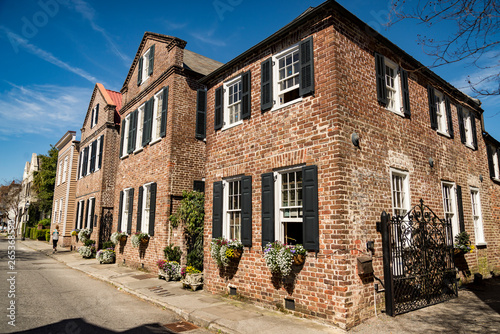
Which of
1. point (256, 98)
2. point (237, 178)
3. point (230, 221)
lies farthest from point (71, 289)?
point (256, 98)

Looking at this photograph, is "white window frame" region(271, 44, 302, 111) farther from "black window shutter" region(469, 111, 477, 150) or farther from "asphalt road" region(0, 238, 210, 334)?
"black window shutter" region(469, 111, 477, 150)

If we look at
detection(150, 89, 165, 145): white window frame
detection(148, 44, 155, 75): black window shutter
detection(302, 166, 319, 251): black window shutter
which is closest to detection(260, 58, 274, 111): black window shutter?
detection(302, 166, 319, 251): black window shutter

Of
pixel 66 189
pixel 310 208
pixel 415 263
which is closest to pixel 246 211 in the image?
pixel 310 208

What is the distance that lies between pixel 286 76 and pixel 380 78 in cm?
249

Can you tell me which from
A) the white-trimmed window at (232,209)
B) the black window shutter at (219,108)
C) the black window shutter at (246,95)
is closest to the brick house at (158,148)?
the black window shutter at (219,108)

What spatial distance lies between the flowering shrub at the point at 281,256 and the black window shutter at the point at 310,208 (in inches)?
10.8

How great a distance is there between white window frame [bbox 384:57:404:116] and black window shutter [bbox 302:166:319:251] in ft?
11.5

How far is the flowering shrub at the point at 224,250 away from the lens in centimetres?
870

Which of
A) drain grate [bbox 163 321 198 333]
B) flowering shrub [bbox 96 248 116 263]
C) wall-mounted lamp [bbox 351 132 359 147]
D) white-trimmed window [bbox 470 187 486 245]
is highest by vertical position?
wall-mounted lamp [bbox 351 132 359 147]

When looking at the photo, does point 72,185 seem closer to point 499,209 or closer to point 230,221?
point 230,221

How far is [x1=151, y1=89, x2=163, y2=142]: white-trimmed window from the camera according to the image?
14.1 meters

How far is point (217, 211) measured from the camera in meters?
9.80

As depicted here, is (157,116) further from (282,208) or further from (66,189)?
(66,189)

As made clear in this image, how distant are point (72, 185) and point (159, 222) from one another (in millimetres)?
17264
